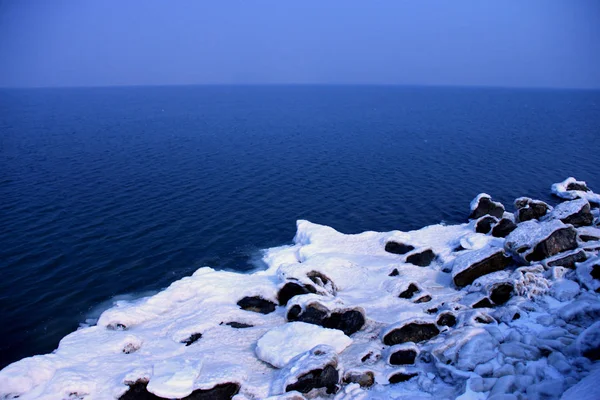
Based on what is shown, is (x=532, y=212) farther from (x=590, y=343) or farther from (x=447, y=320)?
(x=590, y=343)

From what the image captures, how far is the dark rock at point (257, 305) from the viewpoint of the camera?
88.0ft

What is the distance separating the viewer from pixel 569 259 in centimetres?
2612

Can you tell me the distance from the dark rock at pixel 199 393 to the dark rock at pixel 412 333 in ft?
27.1

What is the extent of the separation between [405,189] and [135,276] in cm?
3655

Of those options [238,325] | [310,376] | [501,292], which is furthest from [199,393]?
[501,292]

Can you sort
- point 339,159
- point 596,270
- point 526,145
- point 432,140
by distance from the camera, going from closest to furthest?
1. point 596,270
2. point 339,159
3. point 526,145
4. point 432,140

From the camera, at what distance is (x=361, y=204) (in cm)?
5009

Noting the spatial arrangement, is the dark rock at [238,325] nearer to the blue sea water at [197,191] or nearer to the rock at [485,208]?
the blue sea water at [197,191]

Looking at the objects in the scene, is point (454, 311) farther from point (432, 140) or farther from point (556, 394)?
point (432, 140)

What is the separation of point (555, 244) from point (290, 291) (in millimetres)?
18257

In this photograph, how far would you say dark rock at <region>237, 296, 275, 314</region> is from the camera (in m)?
26.8

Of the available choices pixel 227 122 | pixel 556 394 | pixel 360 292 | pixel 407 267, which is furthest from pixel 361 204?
pixel 227 122

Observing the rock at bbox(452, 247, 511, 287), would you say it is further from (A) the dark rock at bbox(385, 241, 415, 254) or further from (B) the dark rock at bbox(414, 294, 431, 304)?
(A) the dark rock at bbox(385, 241, 415, 254)

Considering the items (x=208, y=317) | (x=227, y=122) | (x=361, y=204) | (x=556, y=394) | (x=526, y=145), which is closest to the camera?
(x=556, y=394)
